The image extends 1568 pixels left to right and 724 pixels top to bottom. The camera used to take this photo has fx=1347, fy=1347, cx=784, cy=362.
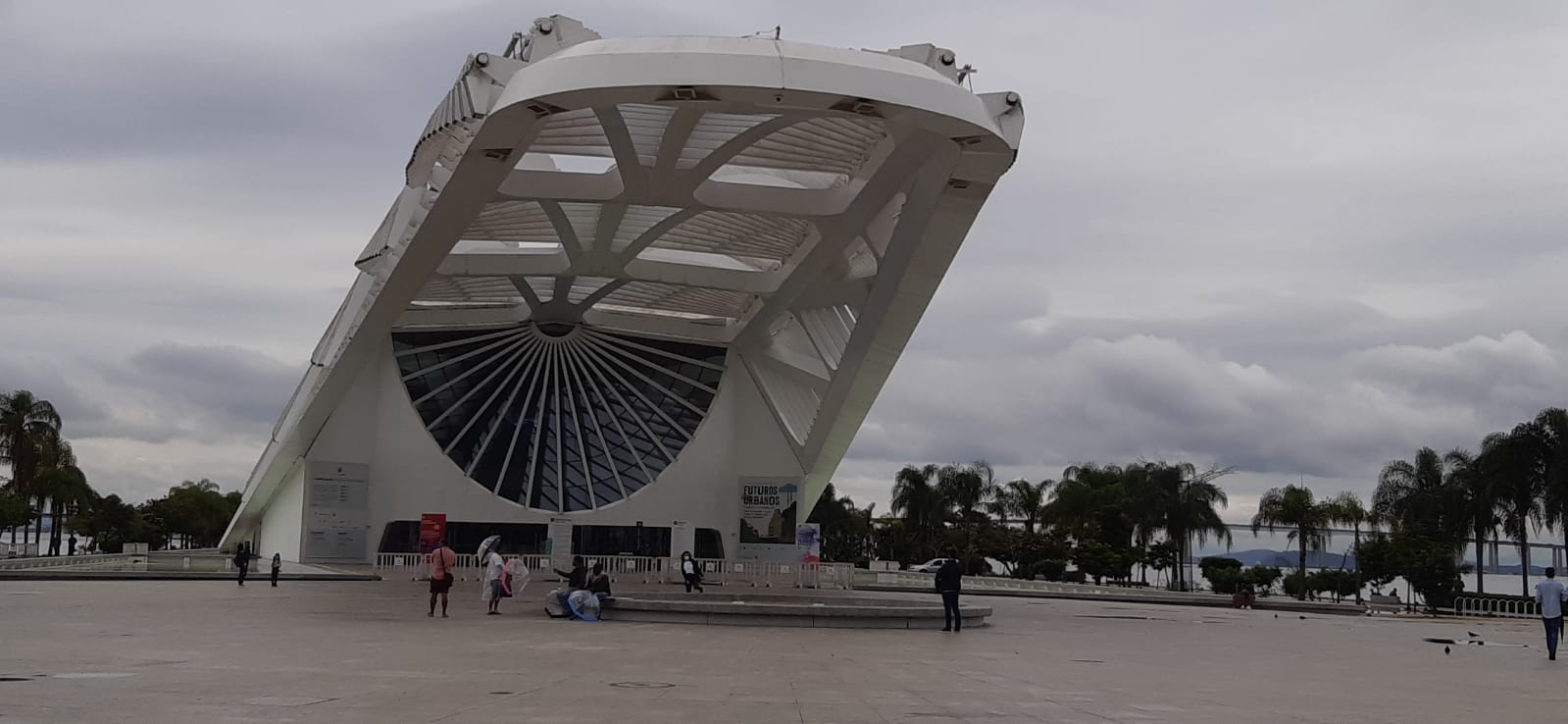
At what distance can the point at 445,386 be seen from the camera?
148 feet

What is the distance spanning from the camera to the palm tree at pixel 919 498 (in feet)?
202

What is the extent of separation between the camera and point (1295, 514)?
173 ft

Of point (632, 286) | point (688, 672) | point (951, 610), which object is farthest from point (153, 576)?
point (688, 672)

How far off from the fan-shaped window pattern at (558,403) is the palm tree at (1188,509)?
20.5 meters

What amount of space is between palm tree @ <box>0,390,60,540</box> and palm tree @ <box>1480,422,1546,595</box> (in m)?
54.8

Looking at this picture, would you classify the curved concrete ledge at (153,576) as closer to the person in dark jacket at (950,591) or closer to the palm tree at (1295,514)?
the person in dark jacket at (950,591)

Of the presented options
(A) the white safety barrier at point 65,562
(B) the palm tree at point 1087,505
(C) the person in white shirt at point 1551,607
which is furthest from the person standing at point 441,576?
(B) the palm tree at point 1087,505

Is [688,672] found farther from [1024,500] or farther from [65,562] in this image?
[1024,500]

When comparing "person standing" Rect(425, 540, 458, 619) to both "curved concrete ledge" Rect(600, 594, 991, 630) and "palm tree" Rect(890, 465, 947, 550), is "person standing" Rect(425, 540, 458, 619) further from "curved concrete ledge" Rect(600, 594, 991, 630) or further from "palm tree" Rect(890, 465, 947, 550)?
"palm tree" Rect(890, 465, 947, 550)

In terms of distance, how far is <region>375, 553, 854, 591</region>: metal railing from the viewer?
3453 centimetres

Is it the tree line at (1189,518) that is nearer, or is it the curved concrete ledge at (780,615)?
the curved concrete ledge at (780,615)

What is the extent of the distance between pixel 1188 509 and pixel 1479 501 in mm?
14180

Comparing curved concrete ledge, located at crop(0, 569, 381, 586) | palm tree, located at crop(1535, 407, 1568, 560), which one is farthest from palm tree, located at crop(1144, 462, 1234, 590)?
curved concrete ledge, located at crop(0, 569, 381, 586)

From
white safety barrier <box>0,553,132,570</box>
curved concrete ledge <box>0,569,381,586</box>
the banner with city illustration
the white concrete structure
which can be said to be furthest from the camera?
the banner with city illustration
